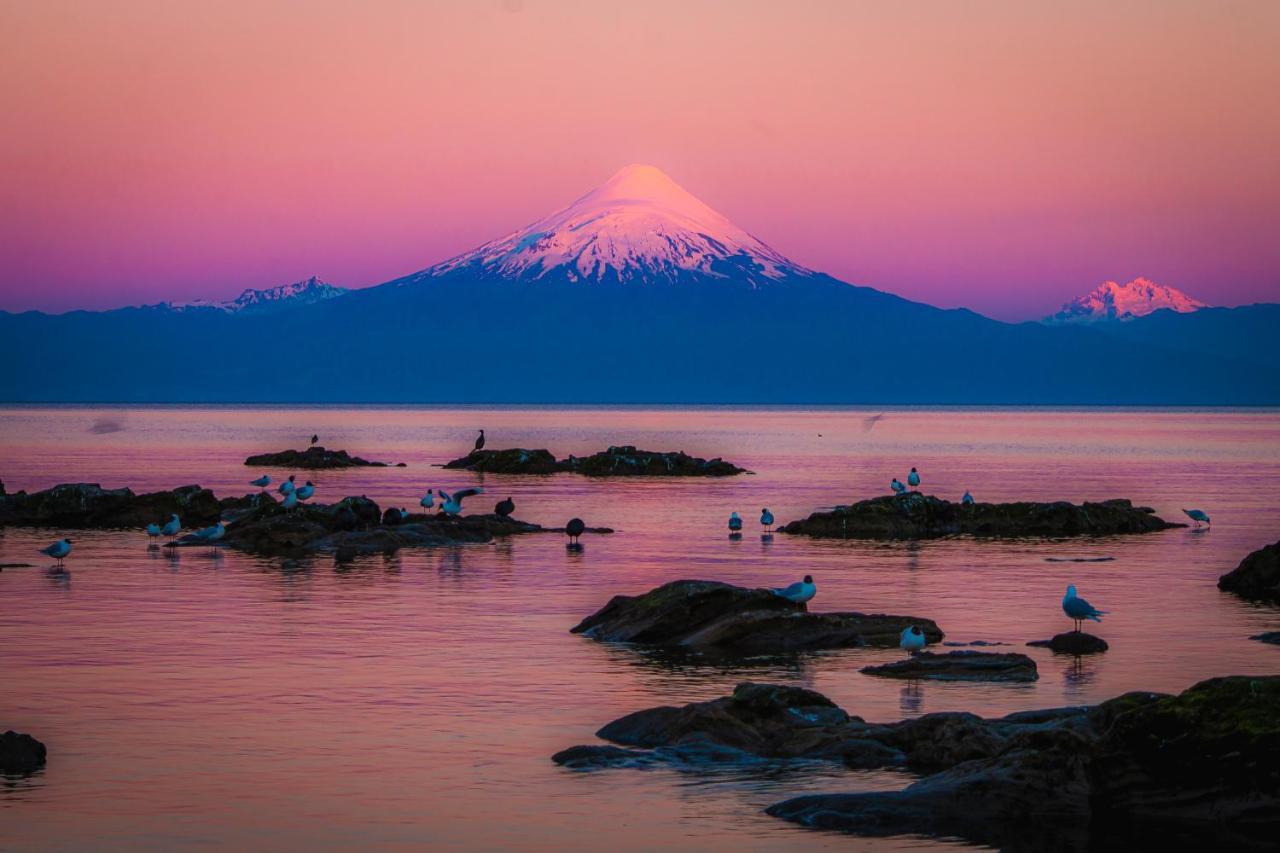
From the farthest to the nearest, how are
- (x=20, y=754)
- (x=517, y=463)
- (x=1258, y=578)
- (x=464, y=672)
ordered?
(x=517, y=463)
(x=1258, y=578)
(x=464, y=672)
(x=20, y=754)

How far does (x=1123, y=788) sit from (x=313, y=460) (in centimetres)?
8051

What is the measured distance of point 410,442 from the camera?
14038cm

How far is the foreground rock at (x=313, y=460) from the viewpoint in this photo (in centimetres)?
9238

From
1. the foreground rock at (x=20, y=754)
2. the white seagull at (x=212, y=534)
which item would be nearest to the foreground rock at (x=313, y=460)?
the white seagull at (x=212, y=534)

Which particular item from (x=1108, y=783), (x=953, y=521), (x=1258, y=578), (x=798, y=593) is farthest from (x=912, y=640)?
(x=953, y=521)

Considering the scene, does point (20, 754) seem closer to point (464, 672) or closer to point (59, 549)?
point (464, 672)

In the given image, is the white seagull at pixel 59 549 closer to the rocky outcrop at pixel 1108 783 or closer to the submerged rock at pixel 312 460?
the rocky outcrop at pixel 1108 783

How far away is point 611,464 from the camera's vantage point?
86938 millimetres

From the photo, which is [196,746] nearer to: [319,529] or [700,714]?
[700,714]

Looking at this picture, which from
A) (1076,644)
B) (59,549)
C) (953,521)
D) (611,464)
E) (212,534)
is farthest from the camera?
(611,464)

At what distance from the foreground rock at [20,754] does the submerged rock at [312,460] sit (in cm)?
7462

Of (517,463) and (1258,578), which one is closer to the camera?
(1258,578)

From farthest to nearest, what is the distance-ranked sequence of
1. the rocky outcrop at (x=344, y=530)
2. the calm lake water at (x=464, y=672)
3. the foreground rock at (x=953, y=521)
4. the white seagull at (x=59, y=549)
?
the foreground rock at (x=953, y=521) → the rocky outcrop at (x=344, y=530) → the white seagull at (x=59, y=549) → the calm lake water at (x=464, y=672)

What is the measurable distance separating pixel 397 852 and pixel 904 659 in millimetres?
11356
